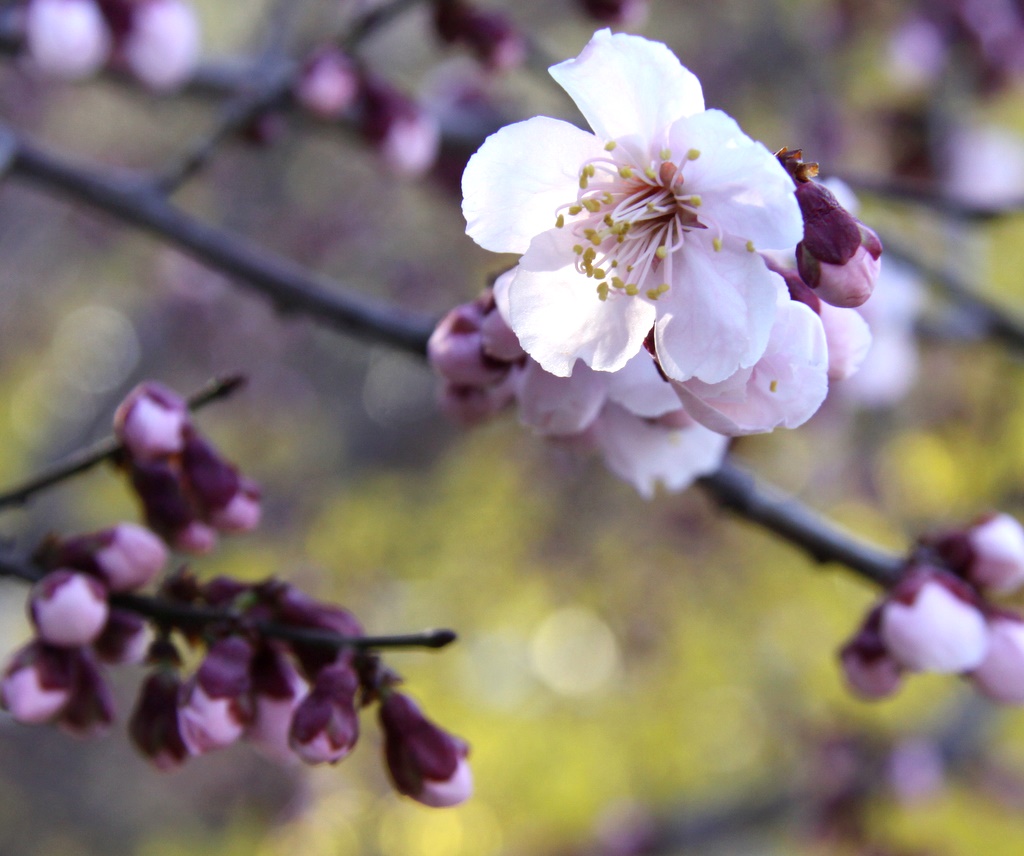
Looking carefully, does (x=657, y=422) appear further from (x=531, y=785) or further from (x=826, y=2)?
(x=531, y=785)

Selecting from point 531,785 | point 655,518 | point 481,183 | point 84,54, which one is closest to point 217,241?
point 84,54

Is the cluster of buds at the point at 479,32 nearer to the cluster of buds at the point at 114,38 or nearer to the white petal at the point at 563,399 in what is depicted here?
the cluster of buds at the point at 114,38

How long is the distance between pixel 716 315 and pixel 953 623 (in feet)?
2.37

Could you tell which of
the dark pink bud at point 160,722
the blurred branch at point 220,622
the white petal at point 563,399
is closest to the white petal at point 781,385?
the white petal at point 563,399

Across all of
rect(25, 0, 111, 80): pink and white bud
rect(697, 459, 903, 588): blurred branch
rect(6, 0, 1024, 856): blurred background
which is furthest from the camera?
rect(6, 0, 1024, 856): blurred background

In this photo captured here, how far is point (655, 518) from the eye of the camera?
6.01 metres

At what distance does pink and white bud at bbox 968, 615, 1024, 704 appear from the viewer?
1454 millimetres

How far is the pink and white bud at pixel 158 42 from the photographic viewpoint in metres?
2.35

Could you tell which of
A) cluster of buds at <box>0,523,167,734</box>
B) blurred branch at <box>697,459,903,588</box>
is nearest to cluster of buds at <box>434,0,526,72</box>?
blurred branch at <box>697,459,903,588</box>

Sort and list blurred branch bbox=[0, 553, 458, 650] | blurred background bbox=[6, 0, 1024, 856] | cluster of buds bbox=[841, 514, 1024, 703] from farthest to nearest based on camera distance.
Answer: blurred background bbox=[6, 0, 1024, 856]
cluster of buds bbox=[841, 514, 1024, 703]
blurred branch bbox=[0, 553, 458, 650]

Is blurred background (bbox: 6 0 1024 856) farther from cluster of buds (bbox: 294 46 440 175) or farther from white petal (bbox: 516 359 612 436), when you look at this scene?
white petal (bbox: 516 359 612 436)

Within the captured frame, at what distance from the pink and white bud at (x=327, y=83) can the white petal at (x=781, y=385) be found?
1583 mm

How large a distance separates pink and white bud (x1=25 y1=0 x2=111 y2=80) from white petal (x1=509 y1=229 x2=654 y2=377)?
1.60m

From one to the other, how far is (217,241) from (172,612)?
96cm
